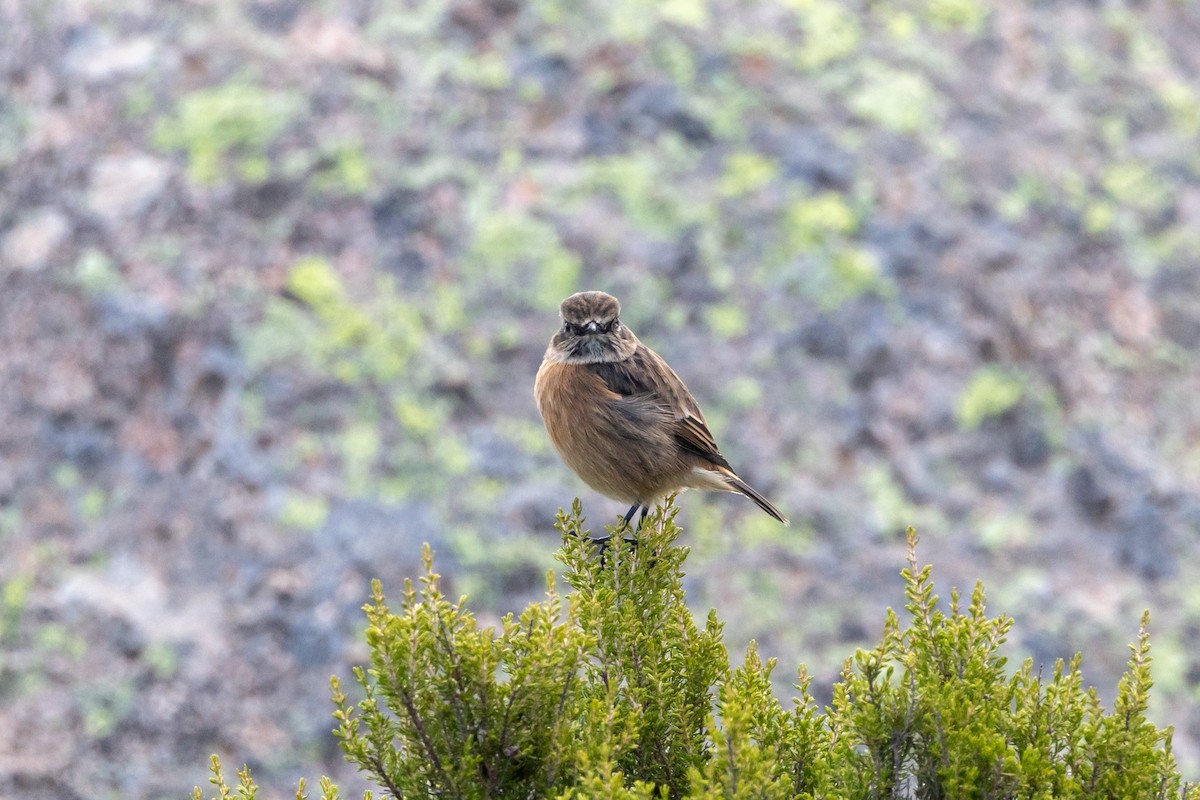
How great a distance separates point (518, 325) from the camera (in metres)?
5.58

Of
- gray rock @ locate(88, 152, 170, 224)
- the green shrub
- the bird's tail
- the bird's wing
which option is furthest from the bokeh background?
the green shrub

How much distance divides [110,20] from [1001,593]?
498cm

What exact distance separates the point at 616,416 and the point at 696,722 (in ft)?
5.59

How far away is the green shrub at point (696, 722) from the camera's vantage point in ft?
8.41

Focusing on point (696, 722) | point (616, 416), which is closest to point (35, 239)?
point (616, 416)

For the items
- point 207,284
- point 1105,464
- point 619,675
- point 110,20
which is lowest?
point 619,675

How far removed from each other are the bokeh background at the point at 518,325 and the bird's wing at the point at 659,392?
0.75m

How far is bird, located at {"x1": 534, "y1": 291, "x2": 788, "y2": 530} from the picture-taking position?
4430 millimetres

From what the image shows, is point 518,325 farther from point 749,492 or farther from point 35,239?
point 35,239

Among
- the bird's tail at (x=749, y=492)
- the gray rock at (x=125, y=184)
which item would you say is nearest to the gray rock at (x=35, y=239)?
the gray rock at (x=125, y=184)

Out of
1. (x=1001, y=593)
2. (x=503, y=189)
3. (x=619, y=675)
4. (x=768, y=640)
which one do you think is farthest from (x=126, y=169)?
(x=1001, y=593)

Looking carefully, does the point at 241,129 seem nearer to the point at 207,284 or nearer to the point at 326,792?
the point at 207,284

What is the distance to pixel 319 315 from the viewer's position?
5445 millimetres

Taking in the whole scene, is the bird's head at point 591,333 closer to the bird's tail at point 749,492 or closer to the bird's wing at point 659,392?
the bird's wing at point 659,392
